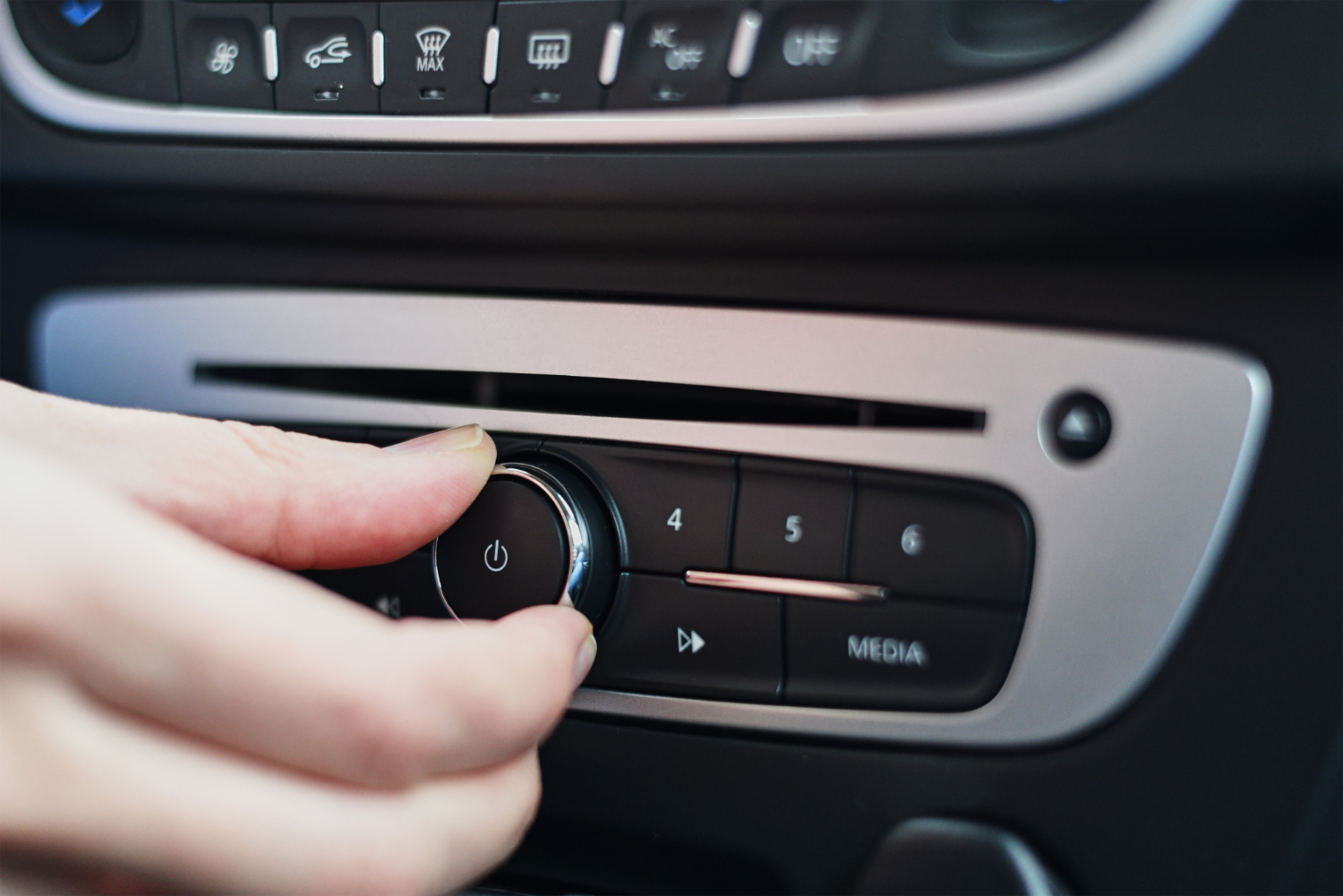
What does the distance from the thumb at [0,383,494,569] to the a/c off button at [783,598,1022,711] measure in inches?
6.2

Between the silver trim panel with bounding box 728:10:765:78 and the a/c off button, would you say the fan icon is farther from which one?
the a/c off button

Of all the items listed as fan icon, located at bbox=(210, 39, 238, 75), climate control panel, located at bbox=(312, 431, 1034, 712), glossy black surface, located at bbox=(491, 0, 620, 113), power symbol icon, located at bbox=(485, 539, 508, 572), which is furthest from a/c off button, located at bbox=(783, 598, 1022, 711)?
fan icon, located at bbox=(210, 39, 238, 75)

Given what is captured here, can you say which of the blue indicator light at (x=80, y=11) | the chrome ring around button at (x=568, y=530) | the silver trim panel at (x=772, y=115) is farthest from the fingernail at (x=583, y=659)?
the blue indicator light at (x=80, y=11)

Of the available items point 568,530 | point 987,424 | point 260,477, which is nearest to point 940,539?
point 987,424

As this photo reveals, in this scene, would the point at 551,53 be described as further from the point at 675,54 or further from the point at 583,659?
the point at 583,659

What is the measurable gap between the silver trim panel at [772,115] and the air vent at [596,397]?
10 centimetres

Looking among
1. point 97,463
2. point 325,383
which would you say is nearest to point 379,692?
point 97,463

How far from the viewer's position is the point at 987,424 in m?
0.36

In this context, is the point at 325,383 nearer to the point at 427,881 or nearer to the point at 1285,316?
the point at 427,881

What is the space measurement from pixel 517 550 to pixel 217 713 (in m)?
0.15

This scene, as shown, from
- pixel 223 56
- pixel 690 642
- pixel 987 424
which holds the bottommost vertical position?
pixel 690 642

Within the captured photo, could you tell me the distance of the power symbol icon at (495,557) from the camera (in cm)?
36

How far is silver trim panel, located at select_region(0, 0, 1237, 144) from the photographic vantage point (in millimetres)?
303

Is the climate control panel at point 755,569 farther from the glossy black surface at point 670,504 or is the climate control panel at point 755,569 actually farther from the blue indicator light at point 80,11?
the blue indicator light at point 80,11
